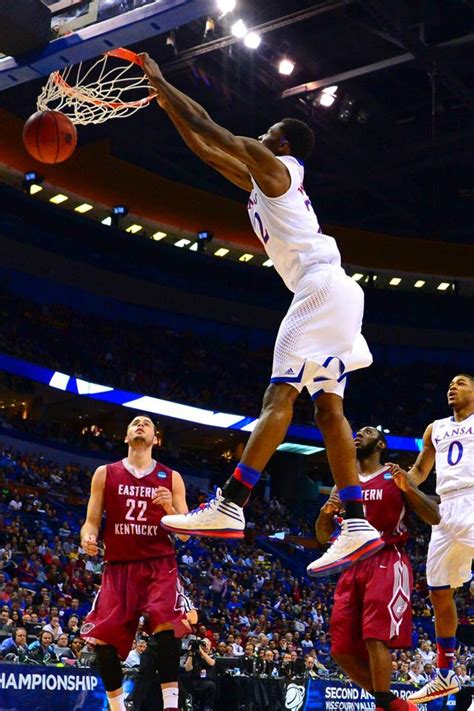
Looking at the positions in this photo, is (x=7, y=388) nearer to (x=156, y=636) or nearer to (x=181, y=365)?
(x=181, y=365)

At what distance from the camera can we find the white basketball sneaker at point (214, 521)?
4.77 m

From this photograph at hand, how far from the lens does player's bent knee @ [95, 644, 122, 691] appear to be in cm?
653

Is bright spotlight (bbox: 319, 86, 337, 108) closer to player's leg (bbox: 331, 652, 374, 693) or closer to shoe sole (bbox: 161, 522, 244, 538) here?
player's leg (bbox: 331, 652, 374, 693)

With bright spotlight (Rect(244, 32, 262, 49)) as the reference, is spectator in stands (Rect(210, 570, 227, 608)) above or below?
below

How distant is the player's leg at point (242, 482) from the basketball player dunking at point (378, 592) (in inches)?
67.3

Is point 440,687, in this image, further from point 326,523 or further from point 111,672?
point 111,672

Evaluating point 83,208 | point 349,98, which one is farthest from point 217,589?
point 83,208

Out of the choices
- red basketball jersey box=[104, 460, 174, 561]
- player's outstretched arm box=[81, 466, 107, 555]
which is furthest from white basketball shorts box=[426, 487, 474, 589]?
player's outstretched arm box=[81, 466, 107, 555]

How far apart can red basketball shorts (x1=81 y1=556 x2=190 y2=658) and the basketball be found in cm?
442

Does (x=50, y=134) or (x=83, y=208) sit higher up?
(x=83, y=208)

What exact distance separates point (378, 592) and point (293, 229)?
8.65 feet

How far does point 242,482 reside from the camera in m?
4.89

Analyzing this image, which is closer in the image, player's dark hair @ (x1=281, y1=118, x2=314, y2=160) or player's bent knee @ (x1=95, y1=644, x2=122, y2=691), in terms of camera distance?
player's dark hair @ (x1=281, y1=118, x2=314, y2=160)

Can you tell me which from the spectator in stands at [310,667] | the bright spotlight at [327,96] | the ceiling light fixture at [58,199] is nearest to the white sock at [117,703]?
the spectator in stands at [310,667]
